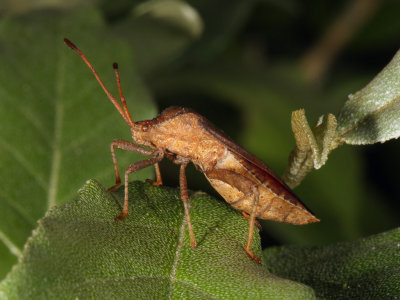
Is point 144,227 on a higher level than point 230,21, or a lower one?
lower

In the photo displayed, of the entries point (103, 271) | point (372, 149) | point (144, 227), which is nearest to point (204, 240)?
point (144, 227)

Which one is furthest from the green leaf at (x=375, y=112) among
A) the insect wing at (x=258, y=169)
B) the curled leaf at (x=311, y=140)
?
the insect wing at (x=258, y=169)

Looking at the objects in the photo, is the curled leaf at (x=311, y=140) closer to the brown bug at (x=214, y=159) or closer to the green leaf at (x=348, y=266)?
the green leaf at (x=348, y=266)

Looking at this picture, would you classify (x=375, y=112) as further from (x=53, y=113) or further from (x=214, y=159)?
(x=53, y=113)

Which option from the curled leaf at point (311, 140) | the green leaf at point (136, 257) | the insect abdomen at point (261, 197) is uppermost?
the insect abdomen at point (261, 197)

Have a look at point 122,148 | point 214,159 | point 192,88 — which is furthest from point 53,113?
point 192,88

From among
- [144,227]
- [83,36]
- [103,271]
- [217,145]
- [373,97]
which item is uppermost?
[83,36]

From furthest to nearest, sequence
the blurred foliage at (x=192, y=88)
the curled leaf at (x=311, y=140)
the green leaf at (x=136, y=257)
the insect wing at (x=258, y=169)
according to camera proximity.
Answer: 1. the blurred foliage at (x=192, y=88)
2. the insect wing at (x=258, y=169)
3. the curled leaf at (x=311, y=140)
4. the green leaf at (x=136, y=257)

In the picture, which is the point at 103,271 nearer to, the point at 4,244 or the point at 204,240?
the point at 204,240
